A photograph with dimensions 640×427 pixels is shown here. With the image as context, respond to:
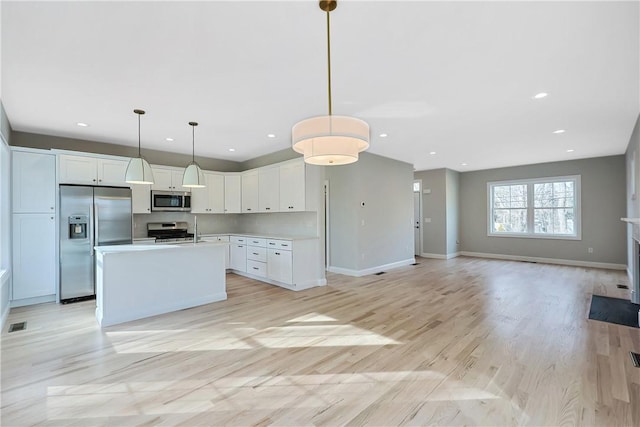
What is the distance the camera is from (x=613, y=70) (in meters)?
2.81

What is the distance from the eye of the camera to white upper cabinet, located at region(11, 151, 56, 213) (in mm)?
4215

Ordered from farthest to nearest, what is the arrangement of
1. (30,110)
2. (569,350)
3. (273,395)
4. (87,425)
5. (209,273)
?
(209,273)
(30,110)
(569,350)
(273,395)
(87,425)

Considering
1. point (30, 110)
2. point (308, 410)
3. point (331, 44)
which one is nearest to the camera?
point (308, 410)

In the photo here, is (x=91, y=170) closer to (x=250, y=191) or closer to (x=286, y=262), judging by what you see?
(x=250, y=191)

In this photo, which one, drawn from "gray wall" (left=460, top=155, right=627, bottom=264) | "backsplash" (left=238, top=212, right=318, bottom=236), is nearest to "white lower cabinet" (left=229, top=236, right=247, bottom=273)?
"backsplash" (left=238, top=212, right=318, bottom=236)

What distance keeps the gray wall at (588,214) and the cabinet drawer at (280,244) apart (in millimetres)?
6445

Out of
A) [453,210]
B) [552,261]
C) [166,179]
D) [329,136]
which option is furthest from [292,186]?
[552,261]

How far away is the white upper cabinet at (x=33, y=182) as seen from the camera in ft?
13.8

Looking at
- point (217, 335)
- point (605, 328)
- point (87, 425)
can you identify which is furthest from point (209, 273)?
point (605, 328)

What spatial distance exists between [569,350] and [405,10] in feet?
10.7

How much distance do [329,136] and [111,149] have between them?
211 inches

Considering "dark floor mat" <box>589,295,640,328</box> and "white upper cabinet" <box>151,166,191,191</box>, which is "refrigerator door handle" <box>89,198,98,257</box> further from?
"dark floor mat" <box>589,295,640,328</box>

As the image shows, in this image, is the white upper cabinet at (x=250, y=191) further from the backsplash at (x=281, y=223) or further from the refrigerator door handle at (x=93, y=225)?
the refrigerator door handle at (x=93, y=225)

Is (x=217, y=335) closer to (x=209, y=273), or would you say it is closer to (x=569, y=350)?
(x=209, y=273)
